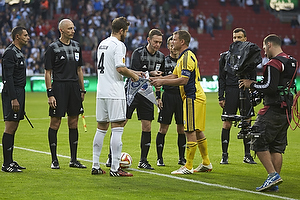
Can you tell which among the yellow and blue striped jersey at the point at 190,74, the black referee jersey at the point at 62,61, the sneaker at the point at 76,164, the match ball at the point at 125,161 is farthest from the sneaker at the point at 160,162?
the black referee jersey at the point at 62,61

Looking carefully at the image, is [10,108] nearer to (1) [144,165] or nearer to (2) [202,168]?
(1) [144,165]

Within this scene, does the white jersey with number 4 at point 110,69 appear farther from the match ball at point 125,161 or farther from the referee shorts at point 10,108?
the referee shorts at point 10,108

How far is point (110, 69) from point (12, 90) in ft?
5.31

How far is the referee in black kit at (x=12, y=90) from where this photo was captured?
7.87 meters

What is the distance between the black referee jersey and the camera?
812 cm

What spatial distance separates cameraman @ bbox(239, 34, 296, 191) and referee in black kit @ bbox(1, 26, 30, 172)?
351 centimetres

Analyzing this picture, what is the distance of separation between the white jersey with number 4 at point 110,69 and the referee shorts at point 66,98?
96cm

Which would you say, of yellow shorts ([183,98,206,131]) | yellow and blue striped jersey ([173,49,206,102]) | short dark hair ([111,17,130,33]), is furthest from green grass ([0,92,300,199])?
short dark hair ([111,17,130,33])

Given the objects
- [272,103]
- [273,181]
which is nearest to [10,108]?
[272,103]

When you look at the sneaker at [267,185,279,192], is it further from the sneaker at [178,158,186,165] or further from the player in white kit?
the sneaker at [178,158,186,165]

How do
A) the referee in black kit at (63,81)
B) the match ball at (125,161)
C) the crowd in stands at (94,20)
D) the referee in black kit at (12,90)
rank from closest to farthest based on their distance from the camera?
1. the referee in black kit at (12,90)
2. the referee in black kit at (63,81)
3. the match ball at (125,161)
4. the crowd in stands at (94,20)

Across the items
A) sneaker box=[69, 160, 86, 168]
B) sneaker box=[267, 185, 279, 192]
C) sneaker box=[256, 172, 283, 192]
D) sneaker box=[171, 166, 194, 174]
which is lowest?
sneaker box=[69, 160, 86, 168]

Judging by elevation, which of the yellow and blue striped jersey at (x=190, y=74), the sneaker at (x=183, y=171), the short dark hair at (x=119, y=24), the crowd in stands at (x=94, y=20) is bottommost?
the sneaker at (x=183, y=171)

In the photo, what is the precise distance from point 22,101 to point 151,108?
→ 2117mm
